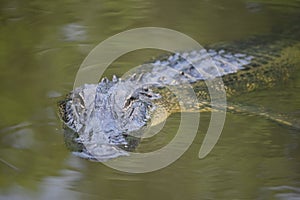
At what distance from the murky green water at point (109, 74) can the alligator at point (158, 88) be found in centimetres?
11

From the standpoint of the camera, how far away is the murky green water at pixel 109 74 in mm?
3090

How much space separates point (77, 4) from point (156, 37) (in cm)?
99

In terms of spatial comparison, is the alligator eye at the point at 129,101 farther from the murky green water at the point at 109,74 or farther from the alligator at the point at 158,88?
the murky green water at the point at 109,74

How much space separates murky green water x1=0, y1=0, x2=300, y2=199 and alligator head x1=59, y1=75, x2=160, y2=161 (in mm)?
86

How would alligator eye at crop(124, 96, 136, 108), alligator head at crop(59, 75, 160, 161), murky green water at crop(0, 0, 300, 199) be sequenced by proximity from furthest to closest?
alligator eye at crop(124, 96, 136, 108)
alligator head at crop(59, 75, 160, 161)
murky green water at crop(0, 0, 300, 199)

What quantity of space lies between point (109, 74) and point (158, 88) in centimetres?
36

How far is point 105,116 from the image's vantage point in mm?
3400

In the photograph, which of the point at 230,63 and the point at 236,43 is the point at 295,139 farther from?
the point at 236,43

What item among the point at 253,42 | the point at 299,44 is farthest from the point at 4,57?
the point at 299,44

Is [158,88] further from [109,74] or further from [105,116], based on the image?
[105,116]

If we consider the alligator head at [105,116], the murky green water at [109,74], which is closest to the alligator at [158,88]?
the alligator head at [105,116]

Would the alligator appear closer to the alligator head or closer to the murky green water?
the alligator head

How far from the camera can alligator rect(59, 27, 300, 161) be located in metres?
3.35

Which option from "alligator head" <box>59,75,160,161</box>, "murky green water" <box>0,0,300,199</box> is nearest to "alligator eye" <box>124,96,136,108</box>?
"alligator head" <box>59,75,160,161</box>
